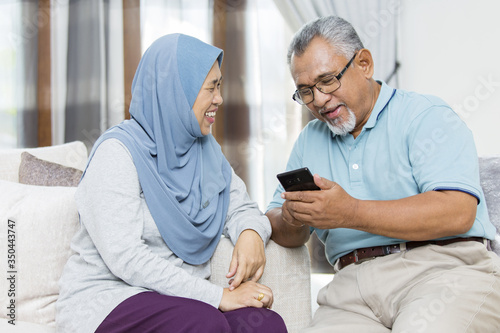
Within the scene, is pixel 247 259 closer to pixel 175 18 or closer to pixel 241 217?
pixel 241 217

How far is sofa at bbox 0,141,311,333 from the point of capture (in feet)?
5.10

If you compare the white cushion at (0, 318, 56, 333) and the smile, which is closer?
the white cushion at (0, 318, 56, 333)

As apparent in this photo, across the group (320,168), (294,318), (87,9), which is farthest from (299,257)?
(87,9)

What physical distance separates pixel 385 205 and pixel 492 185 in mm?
612

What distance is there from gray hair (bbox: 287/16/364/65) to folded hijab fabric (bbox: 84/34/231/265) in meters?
0.29

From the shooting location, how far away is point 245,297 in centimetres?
146

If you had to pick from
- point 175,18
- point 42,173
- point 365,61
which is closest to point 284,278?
point 365,61

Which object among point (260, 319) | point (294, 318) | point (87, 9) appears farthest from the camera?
point (87, 9)

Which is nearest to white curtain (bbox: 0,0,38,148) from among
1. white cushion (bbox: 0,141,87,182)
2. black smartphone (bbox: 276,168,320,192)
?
white cushion (bbox: 0,141,87,182)

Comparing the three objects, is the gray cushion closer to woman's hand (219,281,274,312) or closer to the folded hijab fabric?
woman's hand (219,281,274,312)

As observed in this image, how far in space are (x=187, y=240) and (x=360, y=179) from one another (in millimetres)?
598

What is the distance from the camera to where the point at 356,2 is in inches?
114

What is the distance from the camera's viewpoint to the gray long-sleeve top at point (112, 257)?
1370 millimetres

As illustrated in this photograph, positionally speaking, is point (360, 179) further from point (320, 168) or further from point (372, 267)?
point (372, 267)
